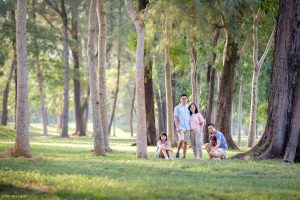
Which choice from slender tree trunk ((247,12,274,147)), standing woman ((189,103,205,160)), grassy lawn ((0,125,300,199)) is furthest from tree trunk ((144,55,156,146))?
grassy lawn ((0,125,300,199))

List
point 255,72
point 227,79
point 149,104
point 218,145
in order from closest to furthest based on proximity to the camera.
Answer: point 218,145 → point 227,79 → point 255,72 → point 149,104

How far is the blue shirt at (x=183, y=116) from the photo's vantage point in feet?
59.5

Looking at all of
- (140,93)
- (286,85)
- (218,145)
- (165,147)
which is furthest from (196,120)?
(286,85)

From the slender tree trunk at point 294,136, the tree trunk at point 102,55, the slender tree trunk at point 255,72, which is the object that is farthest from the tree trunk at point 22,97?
the slender tree trunk at point 255,72

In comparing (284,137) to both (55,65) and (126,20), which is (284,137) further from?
(126,20)

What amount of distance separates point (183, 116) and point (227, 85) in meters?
10.4

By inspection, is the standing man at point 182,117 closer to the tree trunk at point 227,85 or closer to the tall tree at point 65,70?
the tree trunk at point 227,85

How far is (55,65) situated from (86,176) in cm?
3722

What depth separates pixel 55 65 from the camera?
48406 millimetres

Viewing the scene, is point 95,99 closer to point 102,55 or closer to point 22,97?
point 102,55

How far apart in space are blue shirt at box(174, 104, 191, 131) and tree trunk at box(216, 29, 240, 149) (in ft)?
33.0

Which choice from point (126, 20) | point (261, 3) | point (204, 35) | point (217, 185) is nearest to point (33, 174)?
point (217, 185)

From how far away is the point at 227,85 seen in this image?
28.1 m

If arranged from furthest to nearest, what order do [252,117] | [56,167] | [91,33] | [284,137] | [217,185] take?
[252,117] → [91,33] → [284,137] → [56,167] → [217,185]
